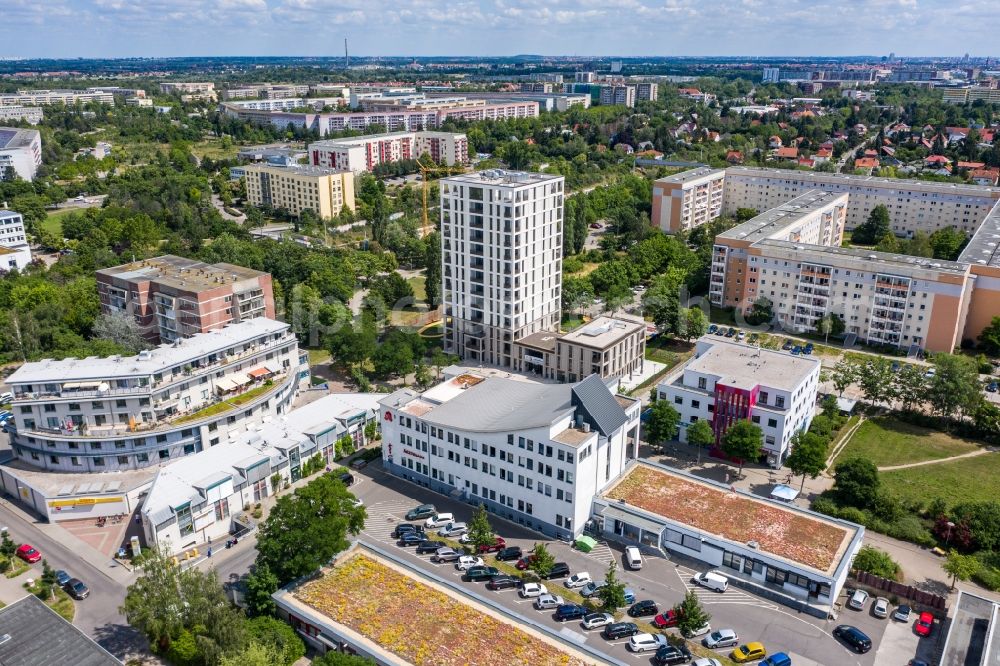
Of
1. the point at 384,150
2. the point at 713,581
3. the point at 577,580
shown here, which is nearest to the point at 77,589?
the point at 577,580

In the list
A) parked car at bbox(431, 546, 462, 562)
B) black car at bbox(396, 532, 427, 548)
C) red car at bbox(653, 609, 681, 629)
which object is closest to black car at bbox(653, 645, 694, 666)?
red car at bbox(653, 609, 681, 629)

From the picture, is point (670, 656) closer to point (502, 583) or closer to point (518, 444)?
point (502, 583)

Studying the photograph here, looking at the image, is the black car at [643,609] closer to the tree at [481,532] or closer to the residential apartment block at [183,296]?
the tree at [481,532]

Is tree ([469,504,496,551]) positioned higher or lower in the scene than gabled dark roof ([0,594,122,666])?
lower

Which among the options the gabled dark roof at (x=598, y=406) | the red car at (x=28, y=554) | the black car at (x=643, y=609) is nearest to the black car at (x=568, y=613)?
the black car at (x=643, y=609)

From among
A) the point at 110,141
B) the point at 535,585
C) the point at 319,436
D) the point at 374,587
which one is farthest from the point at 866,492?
the point at 110,141

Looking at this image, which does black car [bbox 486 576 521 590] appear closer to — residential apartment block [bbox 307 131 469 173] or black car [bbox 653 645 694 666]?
black car [bbox 653 645 694 666]
